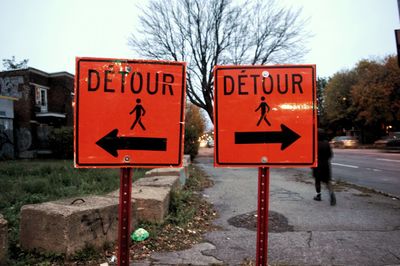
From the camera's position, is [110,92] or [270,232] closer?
[110,92]

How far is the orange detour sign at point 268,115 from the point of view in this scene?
2723 millimetres

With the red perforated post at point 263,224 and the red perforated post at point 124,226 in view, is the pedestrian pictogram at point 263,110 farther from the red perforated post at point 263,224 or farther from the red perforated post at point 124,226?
the red perforated post at point 124,226

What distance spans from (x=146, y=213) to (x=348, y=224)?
349 centimetres

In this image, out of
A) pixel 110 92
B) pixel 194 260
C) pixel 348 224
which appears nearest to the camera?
pixel 110 92

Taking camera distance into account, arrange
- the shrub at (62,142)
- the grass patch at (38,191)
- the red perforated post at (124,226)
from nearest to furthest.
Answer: the red perforated post at (124,226) → the grass patch at (38,191) → the shrub at (62,142)

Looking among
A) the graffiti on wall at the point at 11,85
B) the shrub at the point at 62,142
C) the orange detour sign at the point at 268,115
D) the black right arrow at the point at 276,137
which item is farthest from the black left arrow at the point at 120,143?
the graffiti on wall at the point at 11,85

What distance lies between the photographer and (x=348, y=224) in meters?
5.99

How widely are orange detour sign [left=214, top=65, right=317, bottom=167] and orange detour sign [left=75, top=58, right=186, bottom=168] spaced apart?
433 mm

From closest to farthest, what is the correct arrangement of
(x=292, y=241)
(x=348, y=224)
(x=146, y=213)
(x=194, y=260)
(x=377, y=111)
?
1. (x=194, y=260)
2. (x=292, y=241)
3. (x=146, y=213)
4. (x=348, y=224)
5. (x=377, y=111)

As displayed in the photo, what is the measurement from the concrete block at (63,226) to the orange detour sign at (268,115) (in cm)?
219

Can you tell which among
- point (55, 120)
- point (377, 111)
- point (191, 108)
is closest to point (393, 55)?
point (377, 111)

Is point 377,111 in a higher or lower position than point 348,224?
higher

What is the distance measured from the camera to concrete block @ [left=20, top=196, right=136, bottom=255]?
152 inches

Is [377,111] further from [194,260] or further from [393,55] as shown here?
[194,260]
